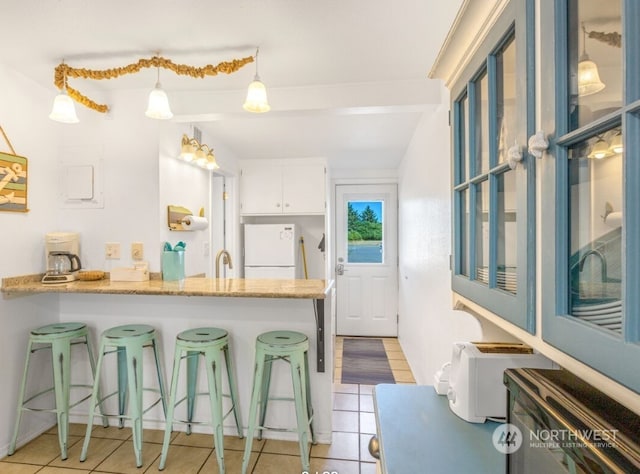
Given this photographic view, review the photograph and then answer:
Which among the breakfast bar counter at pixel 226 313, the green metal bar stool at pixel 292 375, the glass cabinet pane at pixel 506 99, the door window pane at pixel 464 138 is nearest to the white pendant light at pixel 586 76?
the glass cabinet pane at pixel 506 99

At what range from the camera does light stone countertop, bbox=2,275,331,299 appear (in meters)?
1.88

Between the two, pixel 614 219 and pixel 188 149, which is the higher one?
pixel 188 149

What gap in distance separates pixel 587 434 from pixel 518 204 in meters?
0.42

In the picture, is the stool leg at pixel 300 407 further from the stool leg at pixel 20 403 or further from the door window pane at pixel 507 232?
the stool leg at pixel 20 403

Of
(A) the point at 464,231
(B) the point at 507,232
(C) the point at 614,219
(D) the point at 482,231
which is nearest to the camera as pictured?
(C) the point at 614,219

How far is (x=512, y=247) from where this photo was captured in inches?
30.9

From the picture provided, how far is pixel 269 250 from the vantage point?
399 cm

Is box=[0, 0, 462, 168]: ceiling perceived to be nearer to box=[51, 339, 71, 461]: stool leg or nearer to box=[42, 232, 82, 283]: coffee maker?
box=[42, 232, 82, 283]: coffee maker

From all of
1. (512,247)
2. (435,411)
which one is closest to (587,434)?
(512,247)

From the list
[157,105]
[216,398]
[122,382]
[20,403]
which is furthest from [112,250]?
[216,398]

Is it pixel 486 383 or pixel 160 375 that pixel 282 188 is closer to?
pixel 160 375

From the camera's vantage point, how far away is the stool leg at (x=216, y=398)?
1841mm

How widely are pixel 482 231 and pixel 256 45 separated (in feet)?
4.93

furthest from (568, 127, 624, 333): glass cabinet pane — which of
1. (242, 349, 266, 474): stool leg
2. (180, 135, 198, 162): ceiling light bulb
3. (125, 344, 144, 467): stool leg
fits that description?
(180, 135, 198, 162): ceiling light bulb
